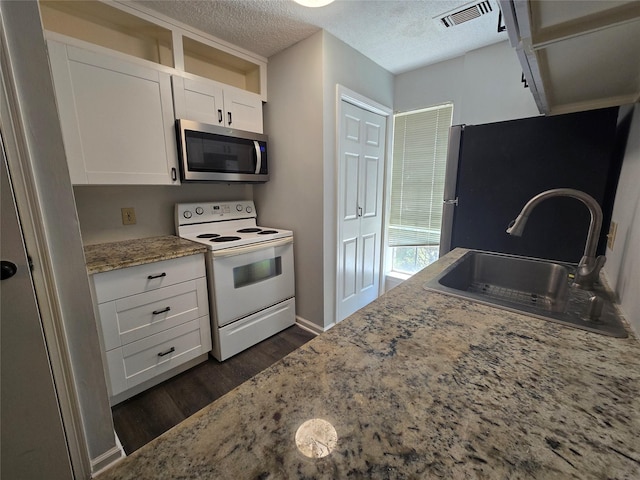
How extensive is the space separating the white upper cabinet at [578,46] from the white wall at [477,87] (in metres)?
1.14

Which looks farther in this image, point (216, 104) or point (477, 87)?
point (477, 87)

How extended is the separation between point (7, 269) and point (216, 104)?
1.64 metres

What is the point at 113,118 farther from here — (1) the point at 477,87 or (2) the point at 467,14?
(1) the point at 477,87

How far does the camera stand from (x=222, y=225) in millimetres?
2393

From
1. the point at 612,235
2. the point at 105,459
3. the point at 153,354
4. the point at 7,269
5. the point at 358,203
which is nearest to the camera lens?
the point at 7,269

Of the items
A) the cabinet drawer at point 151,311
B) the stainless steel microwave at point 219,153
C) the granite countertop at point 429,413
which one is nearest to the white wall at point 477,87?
the stainless steel microwave at point 219,153

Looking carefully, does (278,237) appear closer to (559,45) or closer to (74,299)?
(74,299)

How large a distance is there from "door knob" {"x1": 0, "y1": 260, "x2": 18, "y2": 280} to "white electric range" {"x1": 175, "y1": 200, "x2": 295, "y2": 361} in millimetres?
964

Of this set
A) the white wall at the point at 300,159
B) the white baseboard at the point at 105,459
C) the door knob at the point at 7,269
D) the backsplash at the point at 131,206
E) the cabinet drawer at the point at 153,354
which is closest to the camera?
the door knob at the point at 7,269

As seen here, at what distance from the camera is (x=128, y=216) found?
1.98 meters

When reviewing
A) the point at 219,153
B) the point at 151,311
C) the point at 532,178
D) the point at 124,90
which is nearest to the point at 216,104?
the point at 219,153

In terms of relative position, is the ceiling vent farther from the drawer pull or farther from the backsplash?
the drawer pull

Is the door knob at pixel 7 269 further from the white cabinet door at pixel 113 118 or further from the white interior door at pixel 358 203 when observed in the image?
the white interior door at pixel 358 203

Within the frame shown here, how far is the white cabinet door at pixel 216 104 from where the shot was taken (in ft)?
6.14
